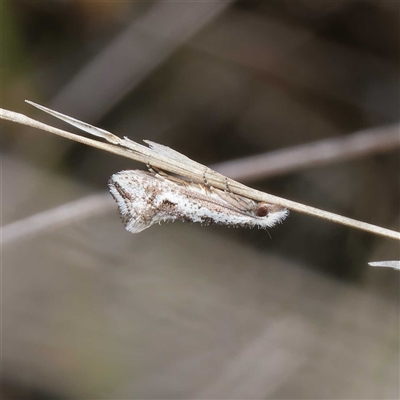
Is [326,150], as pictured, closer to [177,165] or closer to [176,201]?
[176,201]

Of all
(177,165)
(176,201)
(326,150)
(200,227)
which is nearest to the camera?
(177,165)

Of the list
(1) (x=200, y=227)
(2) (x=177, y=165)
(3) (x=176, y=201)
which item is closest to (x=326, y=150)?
(1) (x=200, y=227)

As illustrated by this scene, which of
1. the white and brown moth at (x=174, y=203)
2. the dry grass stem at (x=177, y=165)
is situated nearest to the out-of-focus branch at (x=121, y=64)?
the white and brown moth at (x=174, y=203)

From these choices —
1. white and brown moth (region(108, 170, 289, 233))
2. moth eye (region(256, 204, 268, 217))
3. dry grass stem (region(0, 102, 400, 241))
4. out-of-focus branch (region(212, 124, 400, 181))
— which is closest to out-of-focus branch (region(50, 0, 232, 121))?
out-of-focus branch (region(212, 124, 400, 181))

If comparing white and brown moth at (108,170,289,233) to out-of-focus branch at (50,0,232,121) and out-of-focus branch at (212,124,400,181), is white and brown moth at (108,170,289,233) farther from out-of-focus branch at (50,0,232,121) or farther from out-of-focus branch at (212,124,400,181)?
out-of-focus branch at (50,0,232,121)

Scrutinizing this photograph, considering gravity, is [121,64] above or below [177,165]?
above

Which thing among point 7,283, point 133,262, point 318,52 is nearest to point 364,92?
point 318,52

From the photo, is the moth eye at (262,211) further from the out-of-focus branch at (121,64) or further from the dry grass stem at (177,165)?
the out-of-focus branch at (121,64)
